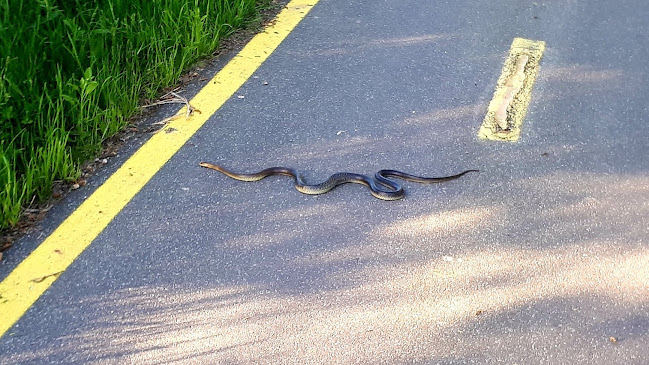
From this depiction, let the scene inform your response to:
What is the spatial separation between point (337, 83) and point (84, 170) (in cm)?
182

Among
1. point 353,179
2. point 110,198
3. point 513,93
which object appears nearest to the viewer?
point 110,198

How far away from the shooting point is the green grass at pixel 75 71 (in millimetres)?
3393

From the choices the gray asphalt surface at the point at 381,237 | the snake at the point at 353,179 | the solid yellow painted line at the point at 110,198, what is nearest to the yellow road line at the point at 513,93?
the gray asphalt surface at the point at 381,237

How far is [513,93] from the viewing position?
15.1ft

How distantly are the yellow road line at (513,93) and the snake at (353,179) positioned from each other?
557 millimetres

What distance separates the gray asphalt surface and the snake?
0.15 ft

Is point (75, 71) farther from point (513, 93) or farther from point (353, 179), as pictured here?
point (513, 93)

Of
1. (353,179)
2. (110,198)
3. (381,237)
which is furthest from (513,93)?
(110,198)

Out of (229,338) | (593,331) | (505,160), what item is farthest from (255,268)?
(505,160)

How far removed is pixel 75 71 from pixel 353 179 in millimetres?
1738

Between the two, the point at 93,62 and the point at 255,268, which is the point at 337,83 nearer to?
the point at 93,62

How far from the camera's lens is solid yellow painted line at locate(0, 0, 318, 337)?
9.18 feet

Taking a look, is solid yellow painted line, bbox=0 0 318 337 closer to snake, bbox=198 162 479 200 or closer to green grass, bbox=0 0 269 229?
green grass, bbox=0 0 269 229

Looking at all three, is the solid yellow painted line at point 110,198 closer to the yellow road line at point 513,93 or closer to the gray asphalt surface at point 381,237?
the gray asphalt surface at point 381,237
